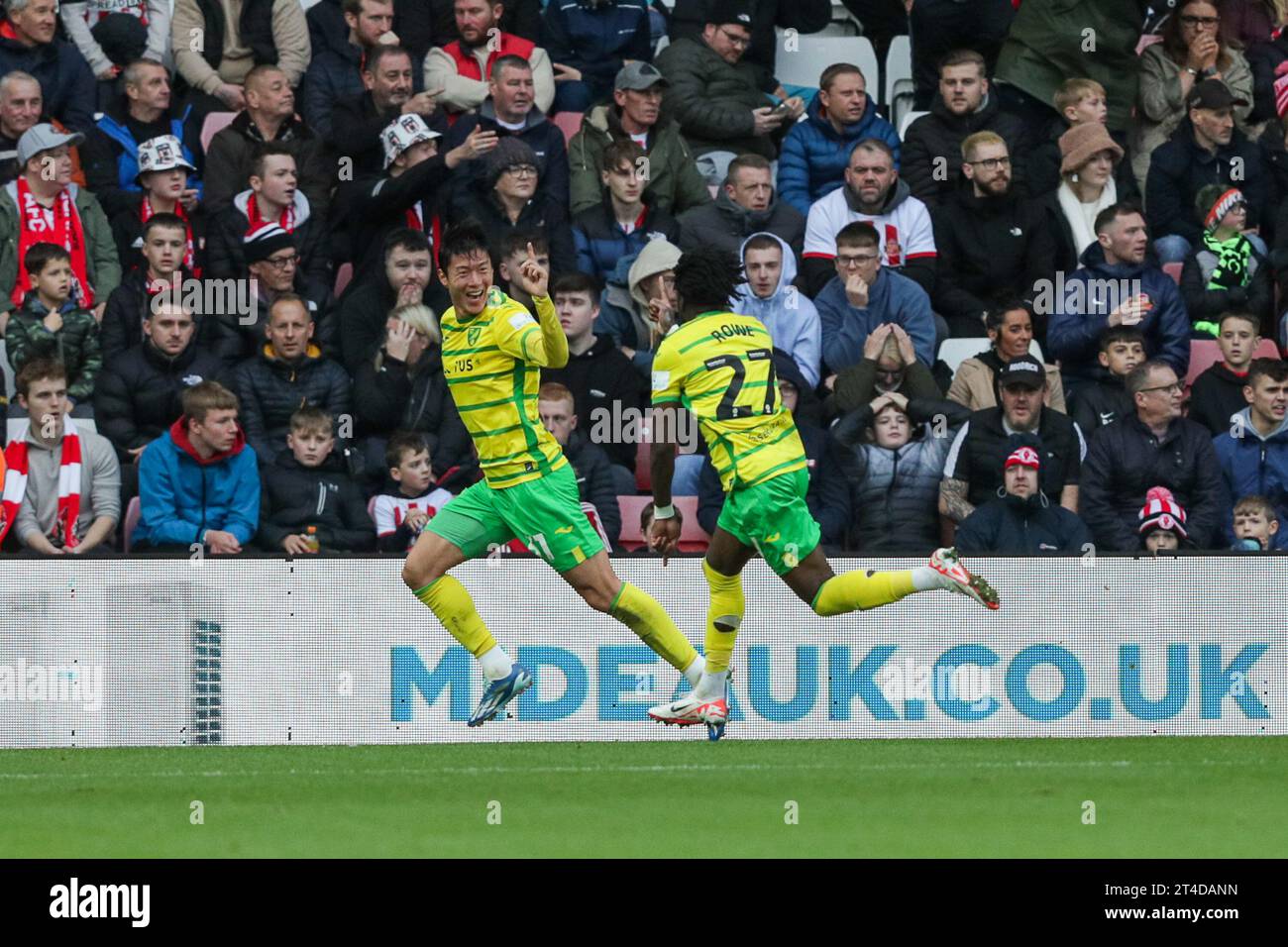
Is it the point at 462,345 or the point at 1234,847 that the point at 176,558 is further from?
the point at 1234,847

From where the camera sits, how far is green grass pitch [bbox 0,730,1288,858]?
27.1ft

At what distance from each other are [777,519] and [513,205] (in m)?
4.95

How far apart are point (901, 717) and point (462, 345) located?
359 centimetres

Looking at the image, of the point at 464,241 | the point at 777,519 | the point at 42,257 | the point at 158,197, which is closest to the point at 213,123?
the point at 158,197

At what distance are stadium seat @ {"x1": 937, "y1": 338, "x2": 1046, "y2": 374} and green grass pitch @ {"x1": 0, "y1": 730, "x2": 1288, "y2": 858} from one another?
3915 mm

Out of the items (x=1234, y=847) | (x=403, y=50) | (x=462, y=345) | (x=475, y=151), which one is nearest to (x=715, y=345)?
(x=462, y=345)

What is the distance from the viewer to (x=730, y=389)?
1075 centimetres

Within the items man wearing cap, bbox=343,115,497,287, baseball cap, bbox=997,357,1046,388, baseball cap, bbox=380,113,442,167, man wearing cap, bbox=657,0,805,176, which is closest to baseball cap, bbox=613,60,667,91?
man wearing cap, bbox=657,0,805,176

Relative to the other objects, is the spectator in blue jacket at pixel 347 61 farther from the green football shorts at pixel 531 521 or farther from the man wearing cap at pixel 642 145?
the green football shorts at pixel 531 521

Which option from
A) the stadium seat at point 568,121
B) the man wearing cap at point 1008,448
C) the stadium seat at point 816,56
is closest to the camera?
the man wearing cap at point 1008,448

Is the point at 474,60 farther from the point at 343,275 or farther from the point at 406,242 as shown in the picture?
the point at 406,242

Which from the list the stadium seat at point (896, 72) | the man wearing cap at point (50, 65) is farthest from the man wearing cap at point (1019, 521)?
the man wearing cap at point (50, 65)

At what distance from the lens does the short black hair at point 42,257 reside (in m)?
14.3

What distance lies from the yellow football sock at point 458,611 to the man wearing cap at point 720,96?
571 centimetres
